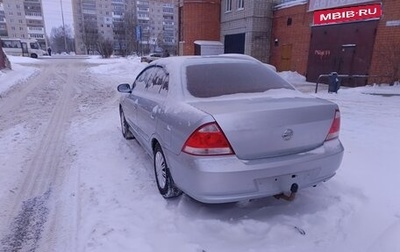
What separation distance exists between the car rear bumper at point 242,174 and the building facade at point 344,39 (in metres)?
10.1

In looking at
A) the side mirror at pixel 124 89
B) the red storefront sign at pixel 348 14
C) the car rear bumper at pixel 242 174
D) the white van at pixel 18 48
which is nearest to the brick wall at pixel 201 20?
the red storefront sign at pixel 348 14

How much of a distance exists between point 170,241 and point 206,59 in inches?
87.7

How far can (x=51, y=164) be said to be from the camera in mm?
4531

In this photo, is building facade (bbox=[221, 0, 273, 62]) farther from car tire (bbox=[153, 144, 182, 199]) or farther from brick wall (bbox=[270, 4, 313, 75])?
car tire (bbox=[153, 144, 182, 199])

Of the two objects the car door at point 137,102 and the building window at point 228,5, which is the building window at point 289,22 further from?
the car door at point 137,102

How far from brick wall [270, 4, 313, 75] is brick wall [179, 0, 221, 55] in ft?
19.6

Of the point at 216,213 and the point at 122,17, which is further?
the point at 122,17

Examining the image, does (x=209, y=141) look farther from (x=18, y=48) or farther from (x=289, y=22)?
(x=18, y=48)

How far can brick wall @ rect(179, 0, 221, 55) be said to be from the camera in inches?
951

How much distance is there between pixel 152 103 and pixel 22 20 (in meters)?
99.8

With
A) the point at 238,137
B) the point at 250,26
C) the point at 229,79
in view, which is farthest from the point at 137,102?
the point at 250,26

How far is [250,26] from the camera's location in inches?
795

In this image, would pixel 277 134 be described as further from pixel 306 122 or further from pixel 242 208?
pixel 242 208

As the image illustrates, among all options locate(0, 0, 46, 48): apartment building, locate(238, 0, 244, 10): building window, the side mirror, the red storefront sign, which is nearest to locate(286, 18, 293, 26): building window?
the red storefront sign
